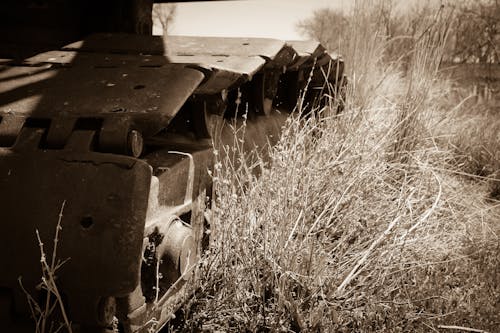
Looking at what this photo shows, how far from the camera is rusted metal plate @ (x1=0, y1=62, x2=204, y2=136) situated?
1.18 meters

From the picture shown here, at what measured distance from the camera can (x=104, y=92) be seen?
1.33 m

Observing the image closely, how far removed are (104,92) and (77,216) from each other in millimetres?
410

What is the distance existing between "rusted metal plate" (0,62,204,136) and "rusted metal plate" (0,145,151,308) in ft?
0.44

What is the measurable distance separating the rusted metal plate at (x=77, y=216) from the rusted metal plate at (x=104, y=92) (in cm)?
13

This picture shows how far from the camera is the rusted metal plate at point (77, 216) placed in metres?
1.06

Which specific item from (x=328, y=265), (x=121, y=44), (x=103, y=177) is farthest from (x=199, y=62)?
(x=328, y=265)

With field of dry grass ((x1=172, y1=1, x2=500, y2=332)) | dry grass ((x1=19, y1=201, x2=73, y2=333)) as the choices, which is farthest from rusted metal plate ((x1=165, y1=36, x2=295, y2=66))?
dry grass ((x1=19, y1=201, x2=73, y2=333))

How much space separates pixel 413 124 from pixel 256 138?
103 centimetres

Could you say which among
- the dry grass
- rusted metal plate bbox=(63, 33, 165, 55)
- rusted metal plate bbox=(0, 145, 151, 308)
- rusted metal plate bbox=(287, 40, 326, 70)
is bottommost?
the dry grass

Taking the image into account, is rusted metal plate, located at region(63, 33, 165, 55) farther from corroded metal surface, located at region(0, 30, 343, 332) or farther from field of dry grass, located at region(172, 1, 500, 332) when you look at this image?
field of dry grass, located at region(172, 1, 500, 332)

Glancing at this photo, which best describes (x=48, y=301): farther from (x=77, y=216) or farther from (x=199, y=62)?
(x=199, y=62)

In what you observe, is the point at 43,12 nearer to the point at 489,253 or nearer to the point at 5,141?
the point at 5,141

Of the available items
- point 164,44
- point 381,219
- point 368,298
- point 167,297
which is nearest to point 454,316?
point 368,298

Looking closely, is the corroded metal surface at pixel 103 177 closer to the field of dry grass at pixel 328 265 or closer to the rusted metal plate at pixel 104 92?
the rusted metal plate at pixel 104 92
